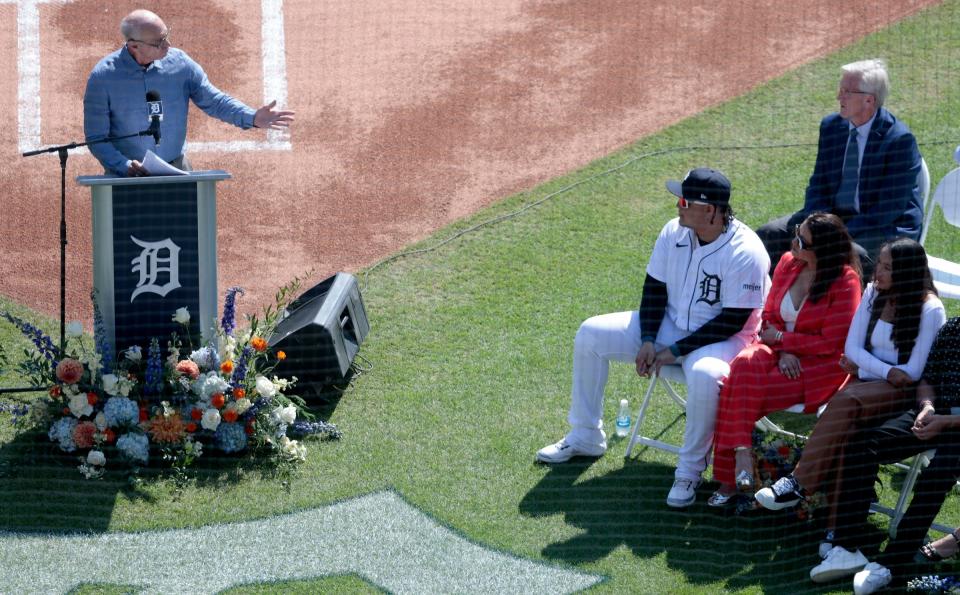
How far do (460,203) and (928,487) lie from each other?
4.43 meters

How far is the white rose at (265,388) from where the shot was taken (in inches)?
246

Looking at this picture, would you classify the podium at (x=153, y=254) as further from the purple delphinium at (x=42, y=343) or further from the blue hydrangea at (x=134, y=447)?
the blue hydrangea at (x=134, y=447)

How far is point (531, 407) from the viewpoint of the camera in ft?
22.2

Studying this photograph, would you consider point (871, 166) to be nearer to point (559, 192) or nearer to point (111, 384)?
point (559, 192)

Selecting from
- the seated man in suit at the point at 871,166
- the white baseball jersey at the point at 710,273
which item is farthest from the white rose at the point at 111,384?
the seated man in suit at the point at 871,166

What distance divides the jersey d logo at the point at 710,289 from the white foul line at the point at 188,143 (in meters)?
4.40

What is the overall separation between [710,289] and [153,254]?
256 cm

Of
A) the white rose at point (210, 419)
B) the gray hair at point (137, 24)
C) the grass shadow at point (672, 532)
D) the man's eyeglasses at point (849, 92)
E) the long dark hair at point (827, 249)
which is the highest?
the gray hair at point (137, 24)

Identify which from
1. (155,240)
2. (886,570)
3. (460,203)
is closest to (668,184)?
(886,570)

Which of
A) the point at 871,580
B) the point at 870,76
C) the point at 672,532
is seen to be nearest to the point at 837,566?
the point at 871,580

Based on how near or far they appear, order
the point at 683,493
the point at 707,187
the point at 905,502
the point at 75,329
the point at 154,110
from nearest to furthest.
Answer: the point at 905,502 < the point at 683,493 < the point at 707,187 < the point at 75,329 < the point at 154,110

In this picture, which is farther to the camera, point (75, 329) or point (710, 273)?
Result: point (75, 329)

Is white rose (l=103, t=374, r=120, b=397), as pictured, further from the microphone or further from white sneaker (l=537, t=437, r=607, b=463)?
white sneaker (l=537, t=437, r=607, b=463)

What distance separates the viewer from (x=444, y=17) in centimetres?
1124
